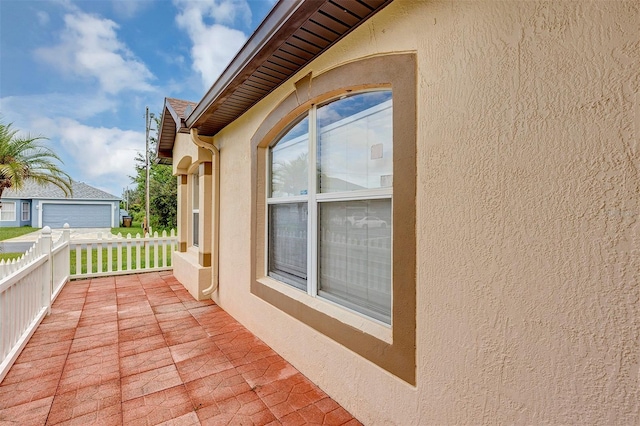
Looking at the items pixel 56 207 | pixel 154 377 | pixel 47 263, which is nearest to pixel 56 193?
pixel 56 207

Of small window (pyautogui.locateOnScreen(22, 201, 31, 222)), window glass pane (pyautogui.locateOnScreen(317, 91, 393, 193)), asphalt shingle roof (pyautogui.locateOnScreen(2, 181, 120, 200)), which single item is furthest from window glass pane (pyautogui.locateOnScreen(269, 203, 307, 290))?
small window (pyautogui.locateOnScreen(22, 201, 31, 222))

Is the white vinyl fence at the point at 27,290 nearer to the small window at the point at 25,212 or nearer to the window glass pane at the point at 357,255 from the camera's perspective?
the window glass pane at the point at 357,255

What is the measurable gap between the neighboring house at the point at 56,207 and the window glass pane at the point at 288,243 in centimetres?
3141

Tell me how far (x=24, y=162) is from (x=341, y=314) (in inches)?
491

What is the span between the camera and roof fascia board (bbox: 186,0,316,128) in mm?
2285

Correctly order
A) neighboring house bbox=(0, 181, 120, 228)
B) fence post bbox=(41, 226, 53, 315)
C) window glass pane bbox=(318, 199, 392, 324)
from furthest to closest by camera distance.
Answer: neighboring house bbox=(0, 181, 120, 228), fence post bbox=(41, 226, 53, 315), window glass pane bbox=(318, 199, 392, 324)

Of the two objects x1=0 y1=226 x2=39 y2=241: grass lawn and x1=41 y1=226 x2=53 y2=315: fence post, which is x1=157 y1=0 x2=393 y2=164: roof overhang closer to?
x1=41 y1=226 x2=53 y2=315: fence post

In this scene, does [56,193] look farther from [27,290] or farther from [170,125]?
[27,290]

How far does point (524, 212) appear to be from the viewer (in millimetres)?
1526

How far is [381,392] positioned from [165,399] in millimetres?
2022

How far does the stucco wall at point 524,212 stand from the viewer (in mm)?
1253

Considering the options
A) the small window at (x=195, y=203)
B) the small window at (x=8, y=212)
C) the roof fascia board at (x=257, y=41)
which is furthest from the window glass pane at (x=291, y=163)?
the small window at (x=8, y=212)

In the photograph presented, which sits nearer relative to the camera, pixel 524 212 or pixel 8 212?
pixel 524 212

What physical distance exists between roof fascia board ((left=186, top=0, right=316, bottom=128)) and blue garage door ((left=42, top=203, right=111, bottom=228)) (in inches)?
1257
